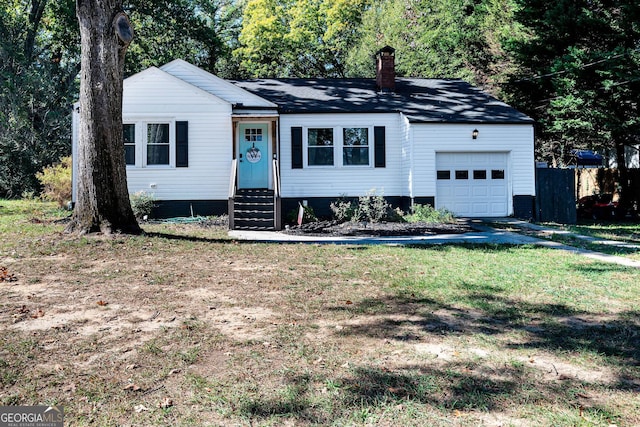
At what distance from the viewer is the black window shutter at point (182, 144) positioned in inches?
608

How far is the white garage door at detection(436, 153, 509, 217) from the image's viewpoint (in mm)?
16422

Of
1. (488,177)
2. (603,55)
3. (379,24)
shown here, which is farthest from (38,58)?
(603,55)

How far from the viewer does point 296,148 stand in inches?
639

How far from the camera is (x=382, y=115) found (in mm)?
16594

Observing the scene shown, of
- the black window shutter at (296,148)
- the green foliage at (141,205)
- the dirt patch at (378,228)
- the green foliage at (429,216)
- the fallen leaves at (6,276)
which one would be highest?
the black window shutter at (296,148)

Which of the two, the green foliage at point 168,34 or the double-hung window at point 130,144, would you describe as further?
the green foliage at point 168,34

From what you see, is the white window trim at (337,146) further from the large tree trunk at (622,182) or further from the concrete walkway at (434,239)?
the large tree trunk at (622,182)

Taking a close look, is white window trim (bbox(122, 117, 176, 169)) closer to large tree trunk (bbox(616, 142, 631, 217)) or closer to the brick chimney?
the brick chimney

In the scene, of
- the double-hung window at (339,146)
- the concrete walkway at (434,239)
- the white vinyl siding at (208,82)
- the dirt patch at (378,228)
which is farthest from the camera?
the double-hung window at (339,146)

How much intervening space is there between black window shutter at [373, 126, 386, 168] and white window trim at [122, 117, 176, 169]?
6.45 m

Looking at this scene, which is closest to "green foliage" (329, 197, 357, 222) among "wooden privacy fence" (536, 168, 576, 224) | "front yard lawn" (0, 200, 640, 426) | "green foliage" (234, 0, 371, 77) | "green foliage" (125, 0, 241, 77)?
"wooden privacy fence" (536, 168, 576, 224)

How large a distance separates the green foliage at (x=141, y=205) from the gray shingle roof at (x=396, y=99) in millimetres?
5043

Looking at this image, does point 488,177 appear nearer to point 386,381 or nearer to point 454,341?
→ point 454,341

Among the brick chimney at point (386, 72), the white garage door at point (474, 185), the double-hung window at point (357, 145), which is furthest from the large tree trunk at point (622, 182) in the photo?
the double-hung window at point (357, 145)
